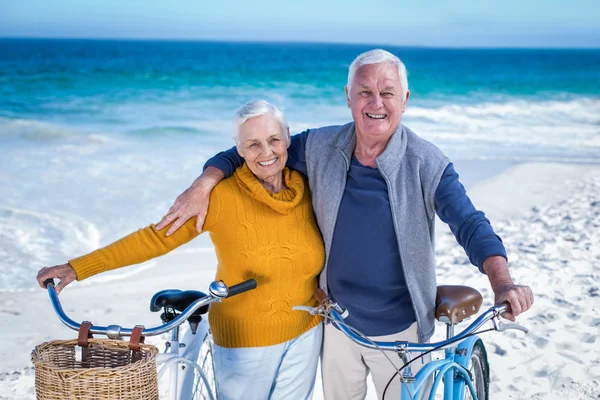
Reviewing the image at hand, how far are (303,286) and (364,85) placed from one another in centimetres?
73

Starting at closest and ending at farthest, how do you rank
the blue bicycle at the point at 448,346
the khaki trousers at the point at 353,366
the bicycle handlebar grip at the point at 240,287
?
the blue bicycle at the point at 448,346, the bicycle handlebar grip at the point at 240,287, the khaki trousers at the point at 353,366

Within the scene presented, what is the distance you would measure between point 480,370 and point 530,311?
2112 mm

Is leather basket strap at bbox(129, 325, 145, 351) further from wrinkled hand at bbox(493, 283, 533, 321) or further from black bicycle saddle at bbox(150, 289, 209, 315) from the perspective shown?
wrinkled hand at bbox(493, 283, 533, 321)

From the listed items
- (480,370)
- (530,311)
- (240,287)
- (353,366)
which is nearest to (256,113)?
(240,287)

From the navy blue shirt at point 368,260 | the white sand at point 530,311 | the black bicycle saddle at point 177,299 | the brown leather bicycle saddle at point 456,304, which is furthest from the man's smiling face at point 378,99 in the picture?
the white sand at point 530,311

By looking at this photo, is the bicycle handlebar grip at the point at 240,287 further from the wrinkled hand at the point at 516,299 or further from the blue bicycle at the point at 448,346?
the wrinkled hand at the point at 516,299

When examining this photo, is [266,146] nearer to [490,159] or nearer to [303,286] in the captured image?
[303,286]

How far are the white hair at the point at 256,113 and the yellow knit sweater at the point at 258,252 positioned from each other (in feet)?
0.57

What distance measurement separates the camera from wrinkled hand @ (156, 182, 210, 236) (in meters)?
2.45

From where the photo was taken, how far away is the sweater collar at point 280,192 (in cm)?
248

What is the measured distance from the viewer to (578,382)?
3.94 meters

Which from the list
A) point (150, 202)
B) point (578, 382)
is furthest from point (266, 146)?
point (150, 202)

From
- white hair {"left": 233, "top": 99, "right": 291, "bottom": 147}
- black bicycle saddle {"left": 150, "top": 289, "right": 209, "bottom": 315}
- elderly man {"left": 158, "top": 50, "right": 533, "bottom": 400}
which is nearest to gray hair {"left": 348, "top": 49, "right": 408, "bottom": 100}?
elderly man {"left": 158, "top": 50, "right": 533, "bottom": 400}

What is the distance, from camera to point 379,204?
2.53 m
